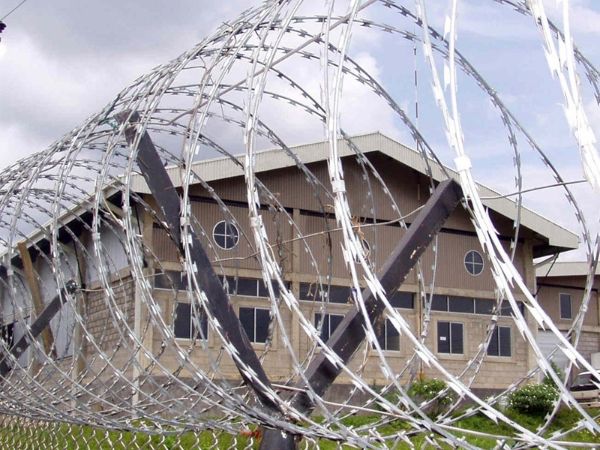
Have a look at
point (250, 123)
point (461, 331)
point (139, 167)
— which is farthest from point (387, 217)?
point (250, 123)

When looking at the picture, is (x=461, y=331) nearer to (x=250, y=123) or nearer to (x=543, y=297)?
(x=543, y=297)

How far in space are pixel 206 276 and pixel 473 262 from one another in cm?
1706

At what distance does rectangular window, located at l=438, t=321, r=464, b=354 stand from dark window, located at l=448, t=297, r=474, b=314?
0.33m

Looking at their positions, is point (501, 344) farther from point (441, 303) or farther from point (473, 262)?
point (473, 262)

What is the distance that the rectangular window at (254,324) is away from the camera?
18.9 meters

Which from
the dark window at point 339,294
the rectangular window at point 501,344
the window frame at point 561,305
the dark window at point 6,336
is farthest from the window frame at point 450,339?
the dark window at point 6,336

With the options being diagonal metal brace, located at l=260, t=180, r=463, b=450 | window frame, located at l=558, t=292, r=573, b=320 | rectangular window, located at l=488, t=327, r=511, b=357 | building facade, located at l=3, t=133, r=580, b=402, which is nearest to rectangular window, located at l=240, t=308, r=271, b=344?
building facade, located at l=3, t=133, r=580, b=402

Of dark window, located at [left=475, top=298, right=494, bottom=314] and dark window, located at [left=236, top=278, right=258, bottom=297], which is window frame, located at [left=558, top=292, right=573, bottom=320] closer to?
dark window, located at [left=475, top=298, right=494, bottom=314]

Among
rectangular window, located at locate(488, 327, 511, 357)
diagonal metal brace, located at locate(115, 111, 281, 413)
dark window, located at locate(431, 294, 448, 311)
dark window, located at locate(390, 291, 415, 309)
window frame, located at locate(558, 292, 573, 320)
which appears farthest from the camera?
window frame, located at locate(558, 292, 573, 320)

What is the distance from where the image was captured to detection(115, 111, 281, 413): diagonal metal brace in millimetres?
5039

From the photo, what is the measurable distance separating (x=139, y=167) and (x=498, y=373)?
679 inches

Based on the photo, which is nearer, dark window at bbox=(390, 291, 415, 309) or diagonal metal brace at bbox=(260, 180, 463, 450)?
diagonal metal brace at bbox=(260, 180, 463, 450)

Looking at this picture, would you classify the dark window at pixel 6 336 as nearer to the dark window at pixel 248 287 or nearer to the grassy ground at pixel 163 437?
the grassy ground at pixel 163 437

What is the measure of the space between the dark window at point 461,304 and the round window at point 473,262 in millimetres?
630
